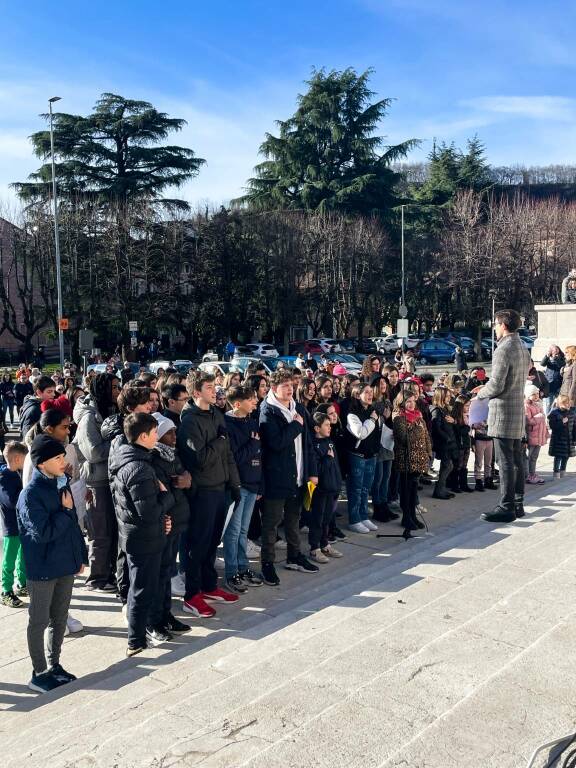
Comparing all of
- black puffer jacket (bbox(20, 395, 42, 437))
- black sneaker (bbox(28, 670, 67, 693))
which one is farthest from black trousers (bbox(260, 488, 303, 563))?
black puffer jacket (bbox(20, 395, 42, 437))

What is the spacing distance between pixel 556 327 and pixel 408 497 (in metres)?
15.7

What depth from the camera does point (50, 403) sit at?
7.99m

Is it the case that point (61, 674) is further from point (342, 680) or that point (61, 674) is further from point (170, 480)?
point (342, 680)

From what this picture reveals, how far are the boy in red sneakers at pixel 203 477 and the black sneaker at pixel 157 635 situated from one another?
50cm

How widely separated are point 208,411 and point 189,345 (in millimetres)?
41000

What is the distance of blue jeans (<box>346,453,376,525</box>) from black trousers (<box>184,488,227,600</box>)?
8.67 ft

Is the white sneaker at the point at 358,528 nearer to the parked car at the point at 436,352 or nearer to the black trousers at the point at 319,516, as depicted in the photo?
the black trousers at the point at 319,516

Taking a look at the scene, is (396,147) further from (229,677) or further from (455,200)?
(229,677)

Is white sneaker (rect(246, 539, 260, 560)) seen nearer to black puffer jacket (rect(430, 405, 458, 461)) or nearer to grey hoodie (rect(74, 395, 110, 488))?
grey hoodie (rect(74, 395, 110, 488))

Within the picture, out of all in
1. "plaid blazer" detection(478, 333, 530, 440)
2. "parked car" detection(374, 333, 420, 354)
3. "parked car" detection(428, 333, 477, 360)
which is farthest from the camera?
"parked car" detection(374, 333, 420, 354)

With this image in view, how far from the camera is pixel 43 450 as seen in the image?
16.4 feet

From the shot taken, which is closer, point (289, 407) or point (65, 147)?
point (289, 407)

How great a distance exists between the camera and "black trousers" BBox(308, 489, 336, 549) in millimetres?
7488

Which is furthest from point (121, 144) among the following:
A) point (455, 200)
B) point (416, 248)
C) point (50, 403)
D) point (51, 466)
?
point (51, 466)
